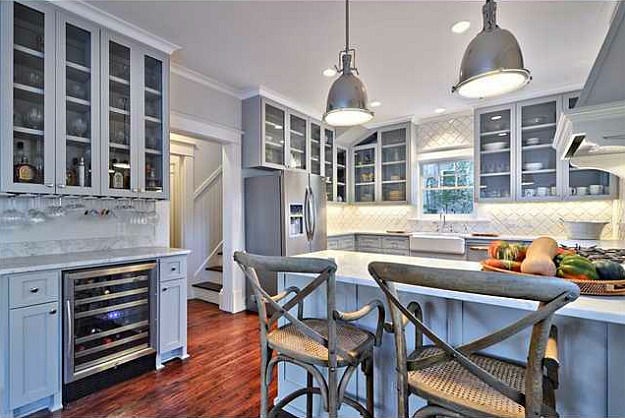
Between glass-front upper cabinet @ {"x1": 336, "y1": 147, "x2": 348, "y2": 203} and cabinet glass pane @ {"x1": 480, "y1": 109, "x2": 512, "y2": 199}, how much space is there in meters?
2.25

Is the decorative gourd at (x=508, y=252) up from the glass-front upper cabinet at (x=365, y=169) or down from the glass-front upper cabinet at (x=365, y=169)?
down

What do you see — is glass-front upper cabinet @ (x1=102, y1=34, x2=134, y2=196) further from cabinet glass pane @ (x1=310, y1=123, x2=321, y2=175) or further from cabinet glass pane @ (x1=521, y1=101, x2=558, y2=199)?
cabinet glass pane @ (x1=521, y1=101, x2=558, y2=199)

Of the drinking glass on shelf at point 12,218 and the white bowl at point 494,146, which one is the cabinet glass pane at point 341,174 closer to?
the white bowl at point 494,146

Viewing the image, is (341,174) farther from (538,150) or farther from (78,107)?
(78,107)

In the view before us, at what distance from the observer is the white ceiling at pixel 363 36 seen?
2.40 m

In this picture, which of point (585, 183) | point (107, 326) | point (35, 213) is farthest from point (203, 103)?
point (585, 183)

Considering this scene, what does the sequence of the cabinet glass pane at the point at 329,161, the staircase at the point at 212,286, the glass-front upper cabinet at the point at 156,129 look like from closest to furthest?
1. the glass-front upper cabinet at the point at 156,129
2. the staircase at the point at 212,286
3. the cabinet glass pane at the point at 329,161

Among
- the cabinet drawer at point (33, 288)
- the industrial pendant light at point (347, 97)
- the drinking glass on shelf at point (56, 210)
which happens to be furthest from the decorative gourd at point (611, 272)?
the drinking glass on shelf at point (56, 210)

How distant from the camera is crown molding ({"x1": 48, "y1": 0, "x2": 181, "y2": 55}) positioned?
7.62 feet

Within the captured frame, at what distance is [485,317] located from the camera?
138cm

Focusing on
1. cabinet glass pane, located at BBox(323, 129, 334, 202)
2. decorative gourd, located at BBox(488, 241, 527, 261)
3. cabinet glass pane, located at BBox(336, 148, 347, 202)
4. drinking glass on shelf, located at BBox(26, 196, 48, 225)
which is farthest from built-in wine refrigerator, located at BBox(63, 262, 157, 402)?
cabinet glass pane, located at BBox(336, 148, 347, 202)

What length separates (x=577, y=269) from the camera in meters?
1.27

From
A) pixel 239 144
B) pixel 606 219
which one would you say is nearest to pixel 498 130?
pixel 606 219

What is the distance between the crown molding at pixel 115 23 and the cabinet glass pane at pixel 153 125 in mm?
145
